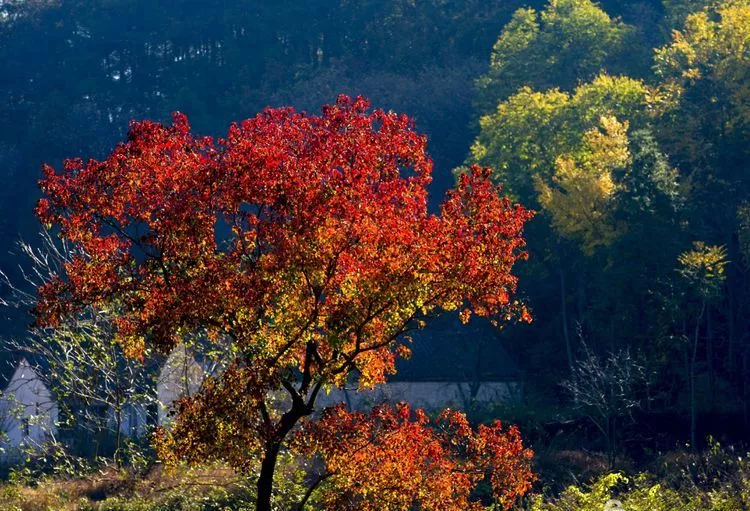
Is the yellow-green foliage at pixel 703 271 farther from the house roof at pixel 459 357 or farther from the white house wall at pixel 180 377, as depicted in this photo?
the white house wall at pixel 180 377

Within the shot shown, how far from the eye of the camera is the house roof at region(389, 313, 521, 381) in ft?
179

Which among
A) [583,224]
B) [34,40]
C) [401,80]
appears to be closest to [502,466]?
[583,224]

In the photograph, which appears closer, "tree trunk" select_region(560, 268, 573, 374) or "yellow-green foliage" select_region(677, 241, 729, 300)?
"yellow-green foliage" select_region(677, 241, 729, 300)

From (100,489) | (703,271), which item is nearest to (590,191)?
(703,271)

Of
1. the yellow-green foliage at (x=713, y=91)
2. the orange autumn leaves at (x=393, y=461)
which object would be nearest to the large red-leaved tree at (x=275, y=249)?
the orange autumn leaves at (x=393, y=461)

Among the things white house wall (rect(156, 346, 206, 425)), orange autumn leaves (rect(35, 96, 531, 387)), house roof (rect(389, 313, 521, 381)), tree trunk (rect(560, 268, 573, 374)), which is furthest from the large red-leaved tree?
house roof (rect(389, 313, 521, 381))

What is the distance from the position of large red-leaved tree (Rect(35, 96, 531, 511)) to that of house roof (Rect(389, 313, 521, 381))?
36941mm

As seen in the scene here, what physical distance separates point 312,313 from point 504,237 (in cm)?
276

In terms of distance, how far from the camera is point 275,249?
615 inches

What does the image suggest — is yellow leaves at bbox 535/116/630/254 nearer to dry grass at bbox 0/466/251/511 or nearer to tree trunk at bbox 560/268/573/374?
tree trunk at bbox 560/268/573/374

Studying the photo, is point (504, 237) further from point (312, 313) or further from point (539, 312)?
point (539, 312)

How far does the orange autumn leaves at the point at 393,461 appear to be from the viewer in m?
16.9

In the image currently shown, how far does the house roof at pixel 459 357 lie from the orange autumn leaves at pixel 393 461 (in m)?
35.1

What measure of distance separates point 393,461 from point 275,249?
3636 millimetres
